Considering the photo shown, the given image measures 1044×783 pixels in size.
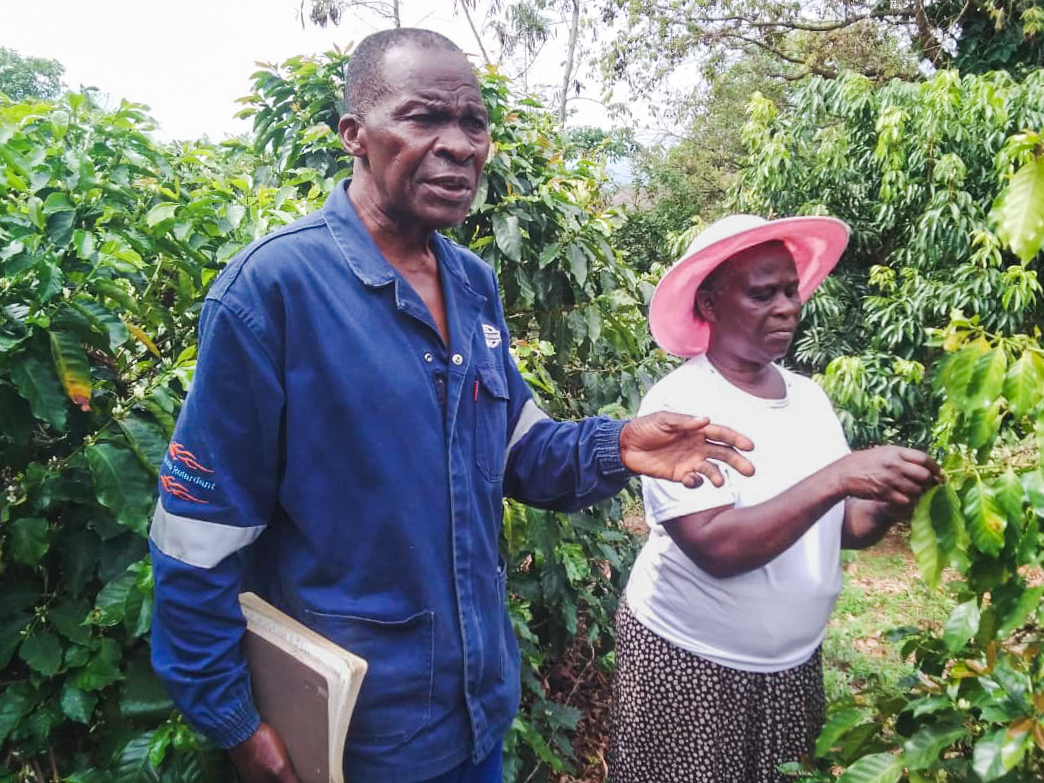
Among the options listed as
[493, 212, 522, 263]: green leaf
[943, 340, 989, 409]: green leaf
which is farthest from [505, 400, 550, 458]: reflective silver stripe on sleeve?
[493, 212, 522, 263]: green leaf

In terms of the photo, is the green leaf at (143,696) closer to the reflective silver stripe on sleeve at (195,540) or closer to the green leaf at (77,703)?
the green leaf at (77,703)

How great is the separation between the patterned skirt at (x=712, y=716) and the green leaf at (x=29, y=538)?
4.44ft

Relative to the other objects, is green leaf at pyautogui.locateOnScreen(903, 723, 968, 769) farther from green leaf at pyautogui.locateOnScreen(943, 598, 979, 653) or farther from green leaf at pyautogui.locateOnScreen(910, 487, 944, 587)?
green leaf at pyautogui.locateOnScreen(910, 487, 944, 587)

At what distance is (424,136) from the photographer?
126cm

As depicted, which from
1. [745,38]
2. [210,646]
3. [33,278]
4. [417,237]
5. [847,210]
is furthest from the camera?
[745,38]

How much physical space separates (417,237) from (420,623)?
26.6 inches

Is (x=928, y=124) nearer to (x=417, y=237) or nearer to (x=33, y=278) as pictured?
(x=417, y=237)

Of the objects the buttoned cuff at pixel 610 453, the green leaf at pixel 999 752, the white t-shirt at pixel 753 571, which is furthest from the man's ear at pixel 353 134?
the green leaf at pixel 999 752

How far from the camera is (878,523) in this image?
1.73 meters

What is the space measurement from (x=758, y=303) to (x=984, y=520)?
2.57 feet

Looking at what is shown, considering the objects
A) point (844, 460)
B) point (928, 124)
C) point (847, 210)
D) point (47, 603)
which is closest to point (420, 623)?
point (844, 460)

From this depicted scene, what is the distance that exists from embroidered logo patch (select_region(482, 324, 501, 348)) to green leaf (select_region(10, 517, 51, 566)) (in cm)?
98

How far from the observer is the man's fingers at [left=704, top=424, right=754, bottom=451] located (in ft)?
4.58

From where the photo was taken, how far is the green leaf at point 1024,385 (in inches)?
44.4
